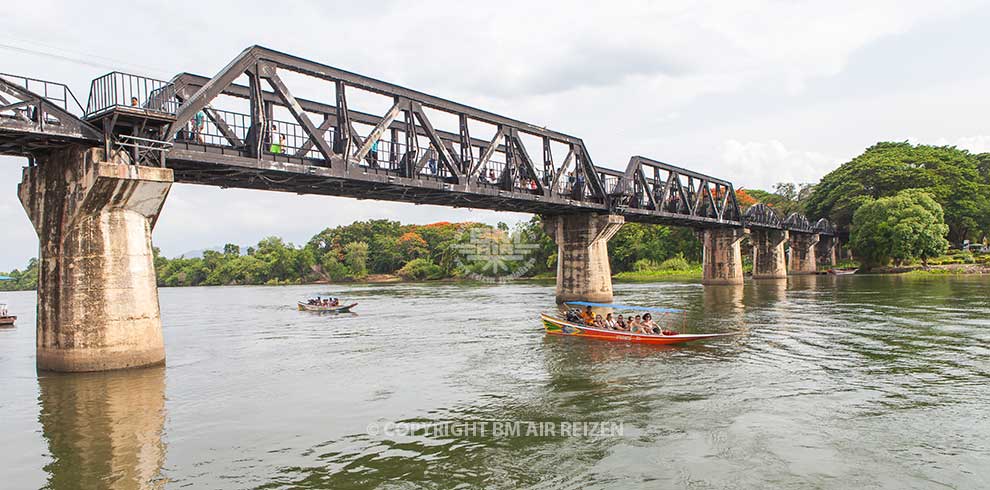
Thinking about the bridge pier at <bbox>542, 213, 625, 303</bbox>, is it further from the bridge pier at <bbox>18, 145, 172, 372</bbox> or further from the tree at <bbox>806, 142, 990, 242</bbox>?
the tree at <bbox>806, 142, 990, 242</bbox>

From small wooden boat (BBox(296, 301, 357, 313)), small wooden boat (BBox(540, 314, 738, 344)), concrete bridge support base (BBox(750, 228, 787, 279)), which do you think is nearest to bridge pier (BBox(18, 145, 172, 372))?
small wooden boat (BBox(540, 314, 738, 344))

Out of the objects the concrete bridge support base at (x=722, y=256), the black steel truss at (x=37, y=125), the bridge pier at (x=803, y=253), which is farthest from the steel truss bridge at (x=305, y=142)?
the bridge pier at (x=803, y=253)

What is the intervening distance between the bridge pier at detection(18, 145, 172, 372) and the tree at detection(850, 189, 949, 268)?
317ft

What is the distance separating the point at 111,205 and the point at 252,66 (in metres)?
8.44

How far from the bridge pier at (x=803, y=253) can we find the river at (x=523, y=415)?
86.6m

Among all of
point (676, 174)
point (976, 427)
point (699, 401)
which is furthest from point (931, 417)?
point (676, 174)

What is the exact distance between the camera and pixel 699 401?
55.5ft

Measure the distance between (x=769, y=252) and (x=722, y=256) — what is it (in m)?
19.2

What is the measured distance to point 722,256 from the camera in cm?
8444

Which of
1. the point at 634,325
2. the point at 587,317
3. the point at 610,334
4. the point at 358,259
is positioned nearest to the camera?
the point at 610,334

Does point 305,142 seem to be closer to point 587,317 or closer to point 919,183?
point 587,317

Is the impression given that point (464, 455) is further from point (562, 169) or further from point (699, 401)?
point (562, 169)

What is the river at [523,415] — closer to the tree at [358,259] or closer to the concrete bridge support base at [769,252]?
the concrete bridge support base at [769,252]

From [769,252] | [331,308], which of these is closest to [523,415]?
[331,308]
